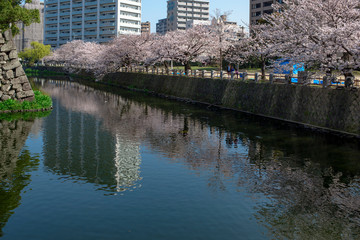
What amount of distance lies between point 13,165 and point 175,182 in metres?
7.35

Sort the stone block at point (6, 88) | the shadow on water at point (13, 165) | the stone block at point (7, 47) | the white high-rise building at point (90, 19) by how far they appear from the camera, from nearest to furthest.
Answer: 1. the shadow on water at point (13, 165)
2. the stone block at point (7, 47)
3. the stone block at point (6, 88)
4. the white high-rise building at point (90, 19)

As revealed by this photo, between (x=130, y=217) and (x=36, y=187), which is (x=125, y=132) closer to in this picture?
(x=36, y=187)

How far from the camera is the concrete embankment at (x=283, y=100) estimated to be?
26.2 m

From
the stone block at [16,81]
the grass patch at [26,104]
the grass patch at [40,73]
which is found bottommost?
the grass patch at [26,104]

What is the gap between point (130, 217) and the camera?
1252 centimetres

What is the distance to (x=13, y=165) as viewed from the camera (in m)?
18.3

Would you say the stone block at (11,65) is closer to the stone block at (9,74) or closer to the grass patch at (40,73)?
the stone block at (9,74)

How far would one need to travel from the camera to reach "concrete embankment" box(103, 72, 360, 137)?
2620cm

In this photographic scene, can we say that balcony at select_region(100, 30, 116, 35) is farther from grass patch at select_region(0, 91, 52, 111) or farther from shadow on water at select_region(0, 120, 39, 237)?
shadow on water at select_region(0, 120, 39, 237)

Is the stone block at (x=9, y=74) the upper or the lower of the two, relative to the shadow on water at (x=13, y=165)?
upper

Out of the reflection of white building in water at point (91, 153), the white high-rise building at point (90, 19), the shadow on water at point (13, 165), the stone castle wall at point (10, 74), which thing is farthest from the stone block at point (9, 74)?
the white high-rise building at point (90, 19)

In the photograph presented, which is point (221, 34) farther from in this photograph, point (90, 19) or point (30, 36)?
point (30, 36)

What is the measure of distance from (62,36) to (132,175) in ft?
492

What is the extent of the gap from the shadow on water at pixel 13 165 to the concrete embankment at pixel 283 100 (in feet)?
59.6
